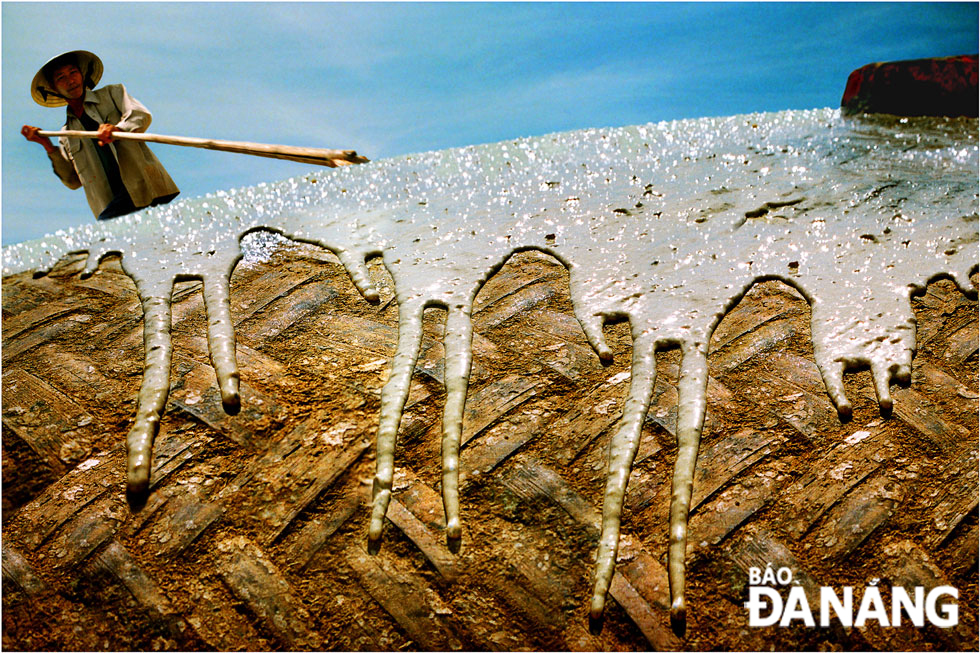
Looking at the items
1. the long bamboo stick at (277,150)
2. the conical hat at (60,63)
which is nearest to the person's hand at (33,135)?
the conical hat at (60,63)

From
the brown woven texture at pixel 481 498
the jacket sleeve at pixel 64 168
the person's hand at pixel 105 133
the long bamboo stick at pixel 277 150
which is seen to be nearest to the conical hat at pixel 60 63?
the jacket sleeve at pixel 64 168

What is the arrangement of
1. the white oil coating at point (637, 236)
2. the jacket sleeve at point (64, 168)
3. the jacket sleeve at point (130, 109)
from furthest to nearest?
the jacket sleeve at point (64, 168) < the jacket sleeve at point (130, 109) < the white oil coating at point (637, 236)

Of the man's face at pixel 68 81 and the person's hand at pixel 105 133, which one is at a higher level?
the man's face at pixel 68 81

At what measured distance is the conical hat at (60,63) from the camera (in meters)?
3.60

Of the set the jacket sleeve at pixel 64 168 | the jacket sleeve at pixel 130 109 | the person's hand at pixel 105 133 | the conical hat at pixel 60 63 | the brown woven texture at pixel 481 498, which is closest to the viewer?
the brown woven texture at pixel 481 498

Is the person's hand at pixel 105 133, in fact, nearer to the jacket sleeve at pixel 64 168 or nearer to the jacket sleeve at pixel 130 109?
the jacket sleeve at pixel 130 109

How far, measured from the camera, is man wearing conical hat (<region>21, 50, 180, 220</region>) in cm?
370

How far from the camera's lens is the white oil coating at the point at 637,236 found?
57.7 inches

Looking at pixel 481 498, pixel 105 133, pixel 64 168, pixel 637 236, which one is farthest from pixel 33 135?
pixel 481 498

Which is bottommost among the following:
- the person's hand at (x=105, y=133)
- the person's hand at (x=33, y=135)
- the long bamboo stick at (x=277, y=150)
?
the long bamboo stick at (x=277, y=150)

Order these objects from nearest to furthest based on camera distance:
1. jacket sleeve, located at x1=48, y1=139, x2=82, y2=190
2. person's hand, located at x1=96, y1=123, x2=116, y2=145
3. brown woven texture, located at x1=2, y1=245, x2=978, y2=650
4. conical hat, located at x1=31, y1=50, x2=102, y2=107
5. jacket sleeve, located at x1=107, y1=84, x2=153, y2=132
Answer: brown woven texture, located at x1=2, y1=245, x2=978, y2=650, person's hand, located at x1=96, y1=123, x2=116, y2=145, conical hat, located at x1=31, y1=50, x2=102, y2=107, jacket sleeve, located at x1=107, y1=84, x2=153, y2=132, jacket sleeve, located at x1=48, y1=139, x2=82, y2=190

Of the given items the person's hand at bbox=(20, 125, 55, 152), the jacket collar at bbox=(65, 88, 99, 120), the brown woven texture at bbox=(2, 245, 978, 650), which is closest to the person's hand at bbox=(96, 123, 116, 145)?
the jacket collar at bbox=(65, 88, 99, 120)

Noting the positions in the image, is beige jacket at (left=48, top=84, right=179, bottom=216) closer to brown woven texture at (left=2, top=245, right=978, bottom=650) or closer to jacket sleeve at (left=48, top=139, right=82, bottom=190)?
jacket sleeve at (left=48, top=139, right=82, bottom=190)

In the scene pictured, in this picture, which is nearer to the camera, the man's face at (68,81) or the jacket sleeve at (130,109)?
the man's face at (68,81)
